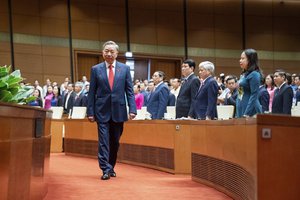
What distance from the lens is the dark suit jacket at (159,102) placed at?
6.60m

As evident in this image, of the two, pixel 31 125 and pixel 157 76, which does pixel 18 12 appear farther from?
pixel 31 125

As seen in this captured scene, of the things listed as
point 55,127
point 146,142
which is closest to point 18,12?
point 55,127

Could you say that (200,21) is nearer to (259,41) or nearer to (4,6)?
(259,41)

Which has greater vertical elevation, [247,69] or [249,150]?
[247,69]

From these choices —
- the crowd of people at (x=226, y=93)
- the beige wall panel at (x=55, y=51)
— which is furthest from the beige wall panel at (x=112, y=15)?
the crowd of people at (x=226, y=93)

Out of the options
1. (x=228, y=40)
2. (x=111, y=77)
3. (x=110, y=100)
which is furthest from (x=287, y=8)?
(x=110, y=100)

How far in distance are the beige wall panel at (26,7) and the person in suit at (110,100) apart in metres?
8.85

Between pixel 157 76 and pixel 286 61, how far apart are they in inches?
386

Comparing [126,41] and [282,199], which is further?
[126,41]

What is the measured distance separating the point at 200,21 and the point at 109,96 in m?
10.6

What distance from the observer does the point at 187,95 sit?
17.8ft

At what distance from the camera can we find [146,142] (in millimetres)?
6020

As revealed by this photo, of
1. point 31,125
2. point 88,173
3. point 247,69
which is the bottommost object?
point 88,173

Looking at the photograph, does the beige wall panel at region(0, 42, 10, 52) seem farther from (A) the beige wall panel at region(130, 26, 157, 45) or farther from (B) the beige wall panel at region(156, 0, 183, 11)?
(B) the beige wall panel at region(156, 0, 183, 11)
